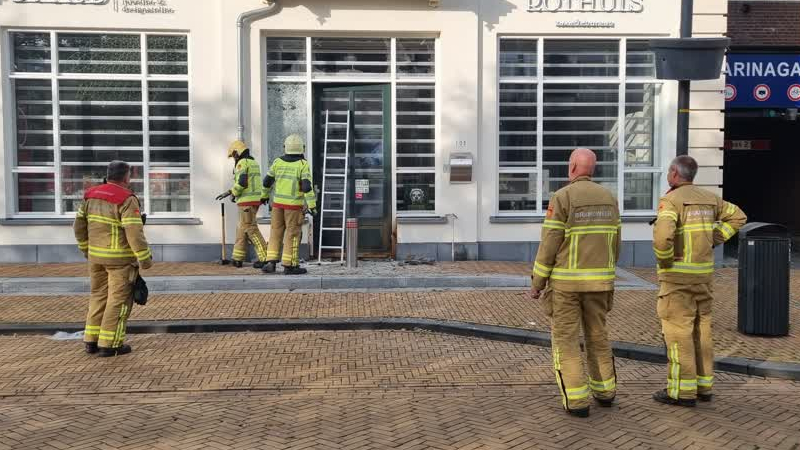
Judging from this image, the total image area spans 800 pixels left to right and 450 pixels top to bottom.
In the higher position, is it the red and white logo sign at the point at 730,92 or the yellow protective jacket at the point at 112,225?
the red and white logo sign at the point at 730,92

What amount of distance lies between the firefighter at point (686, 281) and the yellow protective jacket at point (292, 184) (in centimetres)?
599

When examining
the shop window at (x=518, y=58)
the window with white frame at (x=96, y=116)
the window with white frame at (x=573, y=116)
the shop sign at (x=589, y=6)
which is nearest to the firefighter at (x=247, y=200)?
the window with white frame at (x=96, y=116)

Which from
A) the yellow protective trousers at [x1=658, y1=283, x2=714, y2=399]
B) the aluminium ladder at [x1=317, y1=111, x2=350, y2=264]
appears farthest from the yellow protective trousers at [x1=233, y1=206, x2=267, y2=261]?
the yellow protective trousers at [x1=658, y1=283, x2=714, y2=399]

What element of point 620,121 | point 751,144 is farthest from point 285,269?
point 751,144

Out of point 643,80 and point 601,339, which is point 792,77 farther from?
point 601,339

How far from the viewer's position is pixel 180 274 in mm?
11164

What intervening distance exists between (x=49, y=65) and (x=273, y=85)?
3.59 m

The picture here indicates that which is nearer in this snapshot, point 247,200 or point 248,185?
point 248,185

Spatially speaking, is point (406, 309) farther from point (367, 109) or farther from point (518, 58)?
point (518, 58)

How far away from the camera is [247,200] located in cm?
1177

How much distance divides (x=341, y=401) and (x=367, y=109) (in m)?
7.51

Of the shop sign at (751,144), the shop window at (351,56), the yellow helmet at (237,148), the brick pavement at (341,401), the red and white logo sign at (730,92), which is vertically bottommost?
the brick pavement at (341,401)

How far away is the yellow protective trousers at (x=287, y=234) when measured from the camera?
36.6 feet

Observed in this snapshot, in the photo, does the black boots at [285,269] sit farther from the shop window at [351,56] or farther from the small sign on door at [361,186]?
the shop window at [351,56]
